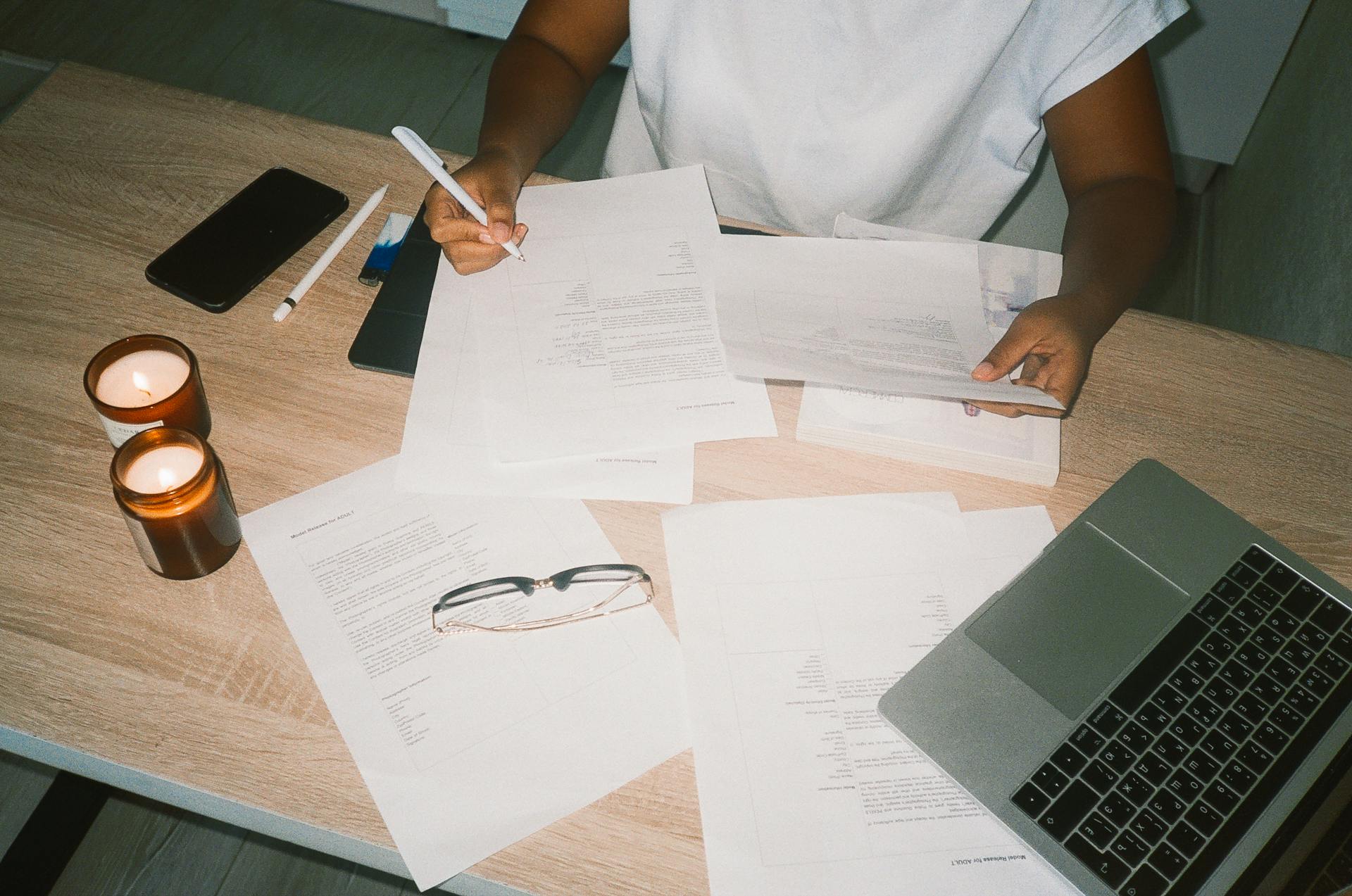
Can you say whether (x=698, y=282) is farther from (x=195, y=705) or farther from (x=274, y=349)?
(x=195, y=705)

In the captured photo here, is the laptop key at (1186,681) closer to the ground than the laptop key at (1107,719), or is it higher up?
higher up

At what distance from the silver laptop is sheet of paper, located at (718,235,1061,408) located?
0.16 meters

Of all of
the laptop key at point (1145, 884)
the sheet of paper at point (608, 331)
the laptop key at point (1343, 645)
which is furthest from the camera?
the sheet of paper at point (608, 331)

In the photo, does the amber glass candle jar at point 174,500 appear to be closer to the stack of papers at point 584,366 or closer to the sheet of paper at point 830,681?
the stack of papers at point 584,366

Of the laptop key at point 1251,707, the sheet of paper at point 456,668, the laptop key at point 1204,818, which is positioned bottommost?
the sheet of paper at point 456,668

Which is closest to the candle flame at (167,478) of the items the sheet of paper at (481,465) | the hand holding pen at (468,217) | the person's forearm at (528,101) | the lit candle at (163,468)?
the lit candle at (163,468)

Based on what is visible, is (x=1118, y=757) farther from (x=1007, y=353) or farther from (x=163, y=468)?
(x=163, y=468)

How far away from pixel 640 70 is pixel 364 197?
1.27 feet

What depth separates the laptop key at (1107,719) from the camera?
22.7 inches

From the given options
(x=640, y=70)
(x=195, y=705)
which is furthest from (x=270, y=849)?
(x=640, y=70)

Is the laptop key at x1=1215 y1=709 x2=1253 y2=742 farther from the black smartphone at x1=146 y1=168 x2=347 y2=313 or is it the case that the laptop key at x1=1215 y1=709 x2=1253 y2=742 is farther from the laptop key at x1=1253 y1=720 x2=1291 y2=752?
the black smartphone at x1=146 y1=168 x2=347 y2=313

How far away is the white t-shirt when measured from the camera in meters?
0.91

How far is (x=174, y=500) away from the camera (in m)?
0.57

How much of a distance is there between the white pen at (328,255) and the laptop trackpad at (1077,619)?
0.64m
